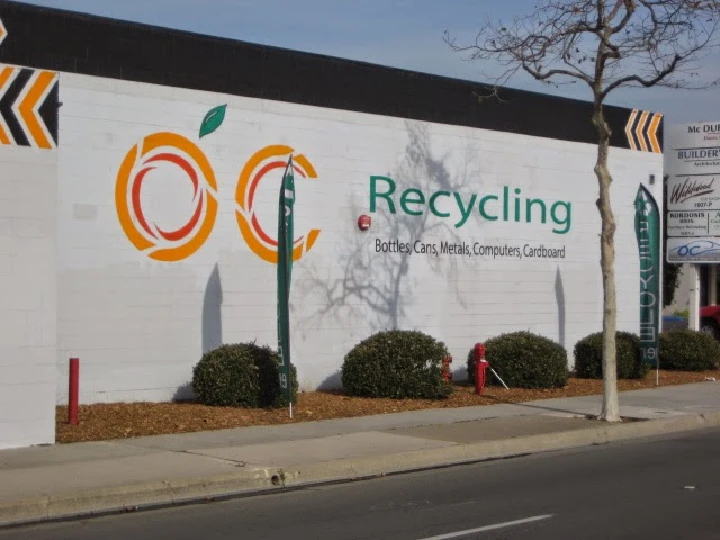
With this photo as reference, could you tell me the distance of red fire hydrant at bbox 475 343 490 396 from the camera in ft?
64.6

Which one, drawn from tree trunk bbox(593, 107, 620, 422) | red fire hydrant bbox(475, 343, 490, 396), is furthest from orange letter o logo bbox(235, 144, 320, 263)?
tree trunk bbox(593, 107, 620, 422)

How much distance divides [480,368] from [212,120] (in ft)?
21.2

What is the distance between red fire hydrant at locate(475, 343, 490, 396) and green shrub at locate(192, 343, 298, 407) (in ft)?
13.6

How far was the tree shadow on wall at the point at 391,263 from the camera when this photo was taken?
20500mm

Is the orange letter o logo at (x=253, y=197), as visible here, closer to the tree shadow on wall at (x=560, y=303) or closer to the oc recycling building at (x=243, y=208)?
the oc recycling building at (x=243, y=208)

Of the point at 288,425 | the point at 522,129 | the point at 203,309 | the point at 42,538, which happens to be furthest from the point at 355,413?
the point at 522,129

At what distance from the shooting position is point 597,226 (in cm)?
2619

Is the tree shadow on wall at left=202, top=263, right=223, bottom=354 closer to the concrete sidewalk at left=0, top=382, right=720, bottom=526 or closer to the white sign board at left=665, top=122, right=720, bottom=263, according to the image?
the concrete sidewalk at left=0, top=382, right=720, bottom=526

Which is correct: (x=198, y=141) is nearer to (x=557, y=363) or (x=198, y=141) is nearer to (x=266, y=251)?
(x=266, y=251)

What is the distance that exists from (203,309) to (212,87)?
375cm

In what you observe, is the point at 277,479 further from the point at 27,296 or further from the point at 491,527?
the point at 27,296

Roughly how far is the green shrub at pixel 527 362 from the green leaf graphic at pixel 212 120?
6.49 metres

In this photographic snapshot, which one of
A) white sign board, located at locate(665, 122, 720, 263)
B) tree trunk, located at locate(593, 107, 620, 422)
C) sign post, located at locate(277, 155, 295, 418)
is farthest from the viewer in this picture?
white sign board, located at locate(665, 122, 720, 263)

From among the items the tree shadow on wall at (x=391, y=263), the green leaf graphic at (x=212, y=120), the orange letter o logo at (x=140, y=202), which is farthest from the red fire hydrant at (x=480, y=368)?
the green leaf graphic at (x=212, y=120)
